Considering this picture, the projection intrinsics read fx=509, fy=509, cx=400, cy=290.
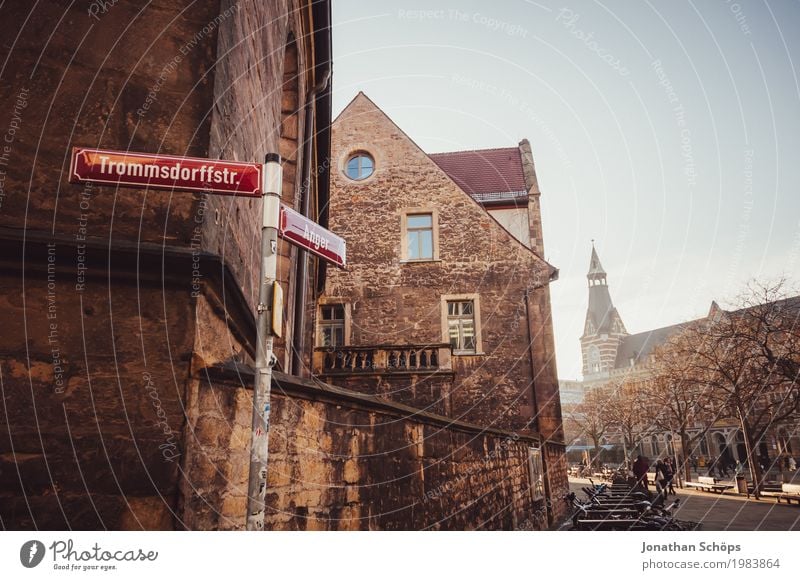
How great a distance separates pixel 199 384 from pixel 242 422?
1.20 feet

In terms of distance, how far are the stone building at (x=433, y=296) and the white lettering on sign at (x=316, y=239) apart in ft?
29.6

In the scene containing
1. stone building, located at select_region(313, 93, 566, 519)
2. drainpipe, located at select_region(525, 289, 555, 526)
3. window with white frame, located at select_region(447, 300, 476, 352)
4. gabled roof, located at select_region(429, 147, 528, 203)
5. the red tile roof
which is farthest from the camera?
the red tile roof

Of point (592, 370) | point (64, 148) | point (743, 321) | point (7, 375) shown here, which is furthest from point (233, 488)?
point (592, 370)

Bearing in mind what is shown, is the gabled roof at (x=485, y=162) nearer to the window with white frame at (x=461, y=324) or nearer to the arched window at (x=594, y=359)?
the window with white frame at (x=461, y=324)

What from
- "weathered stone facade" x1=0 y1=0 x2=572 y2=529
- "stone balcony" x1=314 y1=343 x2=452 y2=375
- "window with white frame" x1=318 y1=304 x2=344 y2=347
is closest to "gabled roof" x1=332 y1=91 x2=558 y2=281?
"stone balcony" x1=314 y1=343 x2=452 y2=375

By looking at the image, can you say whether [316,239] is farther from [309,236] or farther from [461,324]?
[461,324]

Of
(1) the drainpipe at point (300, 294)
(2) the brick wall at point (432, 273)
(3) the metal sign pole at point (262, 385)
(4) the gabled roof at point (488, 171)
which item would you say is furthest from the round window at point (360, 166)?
(3) the metal sign pole at point (262, 385)

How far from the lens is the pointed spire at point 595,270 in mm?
85375

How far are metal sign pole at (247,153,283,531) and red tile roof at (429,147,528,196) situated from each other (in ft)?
49.7

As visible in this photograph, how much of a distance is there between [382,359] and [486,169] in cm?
980

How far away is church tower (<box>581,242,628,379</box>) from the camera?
82.2m

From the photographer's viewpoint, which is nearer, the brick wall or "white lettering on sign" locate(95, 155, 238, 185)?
"white lettering on sign" locate(95, 155, 238, 185)

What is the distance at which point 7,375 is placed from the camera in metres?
2.48

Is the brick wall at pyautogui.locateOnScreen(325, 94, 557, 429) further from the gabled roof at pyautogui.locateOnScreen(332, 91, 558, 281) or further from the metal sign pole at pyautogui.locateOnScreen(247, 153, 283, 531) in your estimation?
the metal sign pole at pyautogui.locateOnScreen(247, 153, 283, 531)
